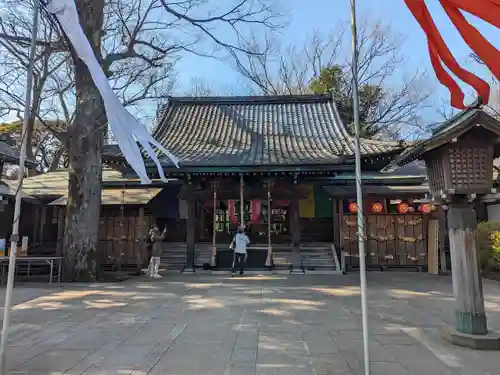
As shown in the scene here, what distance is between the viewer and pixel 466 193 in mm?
5109

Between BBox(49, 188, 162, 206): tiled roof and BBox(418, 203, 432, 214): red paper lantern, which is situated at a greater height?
BBox(49, 188, 162, 206): tiled roof

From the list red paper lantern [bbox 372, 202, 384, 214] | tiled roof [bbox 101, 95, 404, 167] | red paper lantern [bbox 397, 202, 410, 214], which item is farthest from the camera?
red paper lantern [bbox 372, 202, 384, 214]

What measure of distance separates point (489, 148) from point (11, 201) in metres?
15.3

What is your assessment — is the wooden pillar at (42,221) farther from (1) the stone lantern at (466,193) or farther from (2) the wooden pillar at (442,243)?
(2) the wooden pillar at (442,243)

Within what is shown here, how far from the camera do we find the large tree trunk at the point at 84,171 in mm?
10375

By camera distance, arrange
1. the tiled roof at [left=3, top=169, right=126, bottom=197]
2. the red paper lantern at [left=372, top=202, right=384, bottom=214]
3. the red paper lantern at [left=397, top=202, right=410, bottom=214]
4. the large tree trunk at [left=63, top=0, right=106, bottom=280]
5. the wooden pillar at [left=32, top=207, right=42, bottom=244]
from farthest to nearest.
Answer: the wooden pillar at [left=32, top=207, right=42, bottom=244] → the tiled roof at [left=3, top=169, right=126, bottom=197] → the red paper lantern at [left=372, top=202, right=384, bottom=214] → the red paper lantern at [left=397, top=202, right=410, bottom=214] → the large tree trunk at [left=63, top=0, right=106, bottom=280]

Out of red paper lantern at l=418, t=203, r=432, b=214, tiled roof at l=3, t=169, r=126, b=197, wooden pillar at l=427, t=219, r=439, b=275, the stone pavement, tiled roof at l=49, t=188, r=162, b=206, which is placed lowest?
the stone pavement

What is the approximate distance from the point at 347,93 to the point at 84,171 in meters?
19.2

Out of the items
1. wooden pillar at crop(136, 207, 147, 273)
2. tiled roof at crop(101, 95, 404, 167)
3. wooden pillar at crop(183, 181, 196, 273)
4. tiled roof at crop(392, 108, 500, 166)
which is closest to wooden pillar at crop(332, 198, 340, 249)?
tiled roof at crop(101, 95, 404, 167)

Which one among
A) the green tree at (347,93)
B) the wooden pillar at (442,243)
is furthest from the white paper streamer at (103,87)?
the green tree at (347,93)

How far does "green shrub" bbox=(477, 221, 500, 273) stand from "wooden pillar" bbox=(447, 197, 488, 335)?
24.0 feet

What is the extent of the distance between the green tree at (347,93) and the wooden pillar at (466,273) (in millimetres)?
19505

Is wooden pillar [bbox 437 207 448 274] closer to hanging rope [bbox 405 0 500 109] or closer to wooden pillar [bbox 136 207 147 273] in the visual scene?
wooden pillar [bbox 136 207 147 273]

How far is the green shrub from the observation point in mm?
11188
